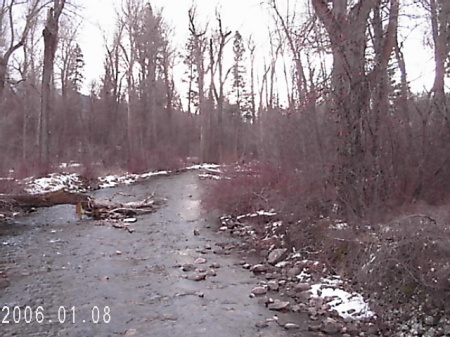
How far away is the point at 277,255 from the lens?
8.99m

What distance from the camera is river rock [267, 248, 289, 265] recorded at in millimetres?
8867

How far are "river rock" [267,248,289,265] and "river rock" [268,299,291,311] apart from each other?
2169 mm

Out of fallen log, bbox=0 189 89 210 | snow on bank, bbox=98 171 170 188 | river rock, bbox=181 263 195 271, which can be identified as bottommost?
river rock, bbox=181 263 195 271

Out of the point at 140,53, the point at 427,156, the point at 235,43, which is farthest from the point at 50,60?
the point at 235,43

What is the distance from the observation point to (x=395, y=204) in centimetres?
863

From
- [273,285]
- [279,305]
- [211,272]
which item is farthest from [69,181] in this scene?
[279,305]

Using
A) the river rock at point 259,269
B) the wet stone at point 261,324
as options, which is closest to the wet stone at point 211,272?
the river rock at point 259,269

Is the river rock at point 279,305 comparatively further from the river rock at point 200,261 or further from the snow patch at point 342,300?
the river rock at point 200,261

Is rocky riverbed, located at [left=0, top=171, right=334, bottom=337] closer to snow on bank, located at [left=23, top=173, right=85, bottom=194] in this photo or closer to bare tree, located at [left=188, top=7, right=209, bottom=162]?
snow on bank, located at [left=23, top=173, right=85, bottom=194]

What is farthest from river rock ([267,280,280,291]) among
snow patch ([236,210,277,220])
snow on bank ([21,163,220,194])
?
snow on bank ([21,163,220,194])

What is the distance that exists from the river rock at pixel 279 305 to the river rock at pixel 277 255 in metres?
2.17

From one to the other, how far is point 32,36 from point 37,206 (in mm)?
20134

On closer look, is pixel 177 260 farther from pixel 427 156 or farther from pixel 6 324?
pixel 427 156

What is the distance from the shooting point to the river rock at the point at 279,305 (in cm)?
648
